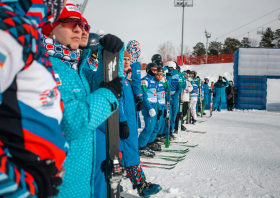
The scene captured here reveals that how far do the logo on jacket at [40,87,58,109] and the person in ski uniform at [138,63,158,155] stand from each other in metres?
4.14

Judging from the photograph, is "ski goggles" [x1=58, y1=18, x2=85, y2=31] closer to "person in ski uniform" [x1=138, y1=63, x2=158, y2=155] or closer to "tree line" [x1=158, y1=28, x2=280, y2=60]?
"person in ski uniform" [x1=138, y1=63, x2=158, y2=155]

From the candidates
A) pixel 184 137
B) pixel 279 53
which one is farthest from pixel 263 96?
pixel 184 137

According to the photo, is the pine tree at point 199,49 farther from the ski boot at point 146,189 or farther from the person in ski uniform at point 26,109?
the person in ski uniform at point 26,109

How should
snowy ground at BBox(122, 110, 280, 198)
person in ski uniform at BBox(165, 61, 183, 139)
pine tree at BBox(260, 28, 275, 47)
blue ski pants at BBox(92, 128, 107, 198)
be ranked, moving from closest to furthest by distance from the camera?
blue ski pants at BBox(92, 128, 107, 198) < snowy ground at BBox(122, 110, 280, 198) < person in ski uniform at BBox(165, 61, 183, 139) < pine tree at BBox(260, 28, 275, 47)

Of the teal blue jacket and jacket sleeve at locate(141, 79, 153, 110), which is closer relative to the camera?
the teal blue jacket

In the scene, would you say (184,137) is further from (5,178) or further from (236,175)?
(5,178)

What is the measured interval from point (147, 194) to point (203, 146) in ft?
9.98

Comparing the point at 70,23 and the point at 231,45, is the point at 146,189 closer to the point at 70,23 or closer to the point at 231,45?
the point at 70,23

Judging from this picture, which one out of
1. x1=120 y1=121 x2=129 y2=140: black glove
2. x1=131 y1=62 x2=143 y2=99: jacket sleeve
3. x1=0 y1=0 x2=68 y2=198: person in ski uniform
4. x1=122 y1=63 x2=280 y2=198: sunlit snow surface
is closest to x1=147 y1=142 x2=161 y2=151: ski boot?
x1=122 y1=63 x2=280 y2=198: sunlit snow surface

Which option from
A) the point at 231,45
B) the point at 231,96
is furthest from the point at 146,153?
the point at 231,45

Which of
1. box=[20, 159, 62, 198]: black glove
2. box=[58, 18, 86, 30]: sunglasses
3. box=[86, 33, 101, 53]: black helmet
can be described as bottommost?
box=[20, 159, 62, 198]: black glove

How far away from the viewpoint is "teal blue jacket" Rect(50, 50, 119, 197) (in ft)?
3.53

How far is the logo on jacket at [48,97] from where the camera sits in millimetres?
771

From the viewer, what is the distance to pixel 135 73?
4203 millimetres
